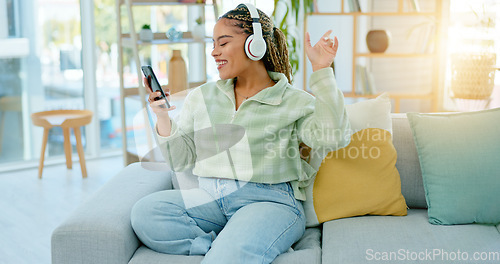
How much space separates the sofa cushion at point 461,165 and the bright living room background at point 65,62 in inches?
93.2

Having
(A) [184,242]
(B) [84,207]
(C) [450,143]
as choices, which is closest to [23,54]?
(B) [84,207]

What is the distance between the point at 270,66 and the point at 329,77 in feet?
1.03

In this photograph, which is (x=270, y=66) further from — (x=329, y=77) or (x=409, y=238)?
(x=409, y=238)

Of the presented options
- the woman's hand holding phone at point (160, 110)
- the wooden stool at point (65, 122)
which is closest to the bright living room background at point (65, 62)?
the wooden stool at point (65, 122)

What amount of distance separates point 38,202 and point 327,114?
2.24m

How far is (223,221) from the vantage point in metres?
1.80

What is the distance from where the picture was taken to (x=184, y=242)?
5.45 ft

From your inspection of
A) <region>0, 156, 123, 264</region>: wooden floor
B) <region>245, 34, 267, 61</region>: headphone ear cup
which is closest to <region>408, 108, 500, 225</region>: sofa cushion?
<region>245, 34, 267, 61</region>: headphone ear cup

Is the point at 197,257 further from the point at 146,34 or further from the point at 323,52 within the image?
the point at 146,34

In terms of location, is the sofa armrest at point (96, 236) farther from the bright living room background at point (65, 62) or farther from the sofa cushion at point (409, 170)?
the bright living room background at point (65, 62)

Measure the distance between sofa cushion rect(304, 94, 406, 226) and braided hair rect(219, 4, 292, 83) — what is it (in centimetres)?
32

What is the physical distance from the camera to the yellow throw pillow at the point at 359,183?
1899 millimetres

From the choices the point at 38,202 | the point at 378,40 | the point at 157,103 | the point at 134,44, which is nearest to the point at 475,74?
the point at 378,40

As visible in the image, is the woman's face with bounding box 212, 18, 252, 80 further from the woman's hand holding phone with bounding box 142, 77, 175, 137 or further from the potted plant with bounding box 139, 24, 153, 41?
the potted plant with bounding box 139, 24, 153, 41
